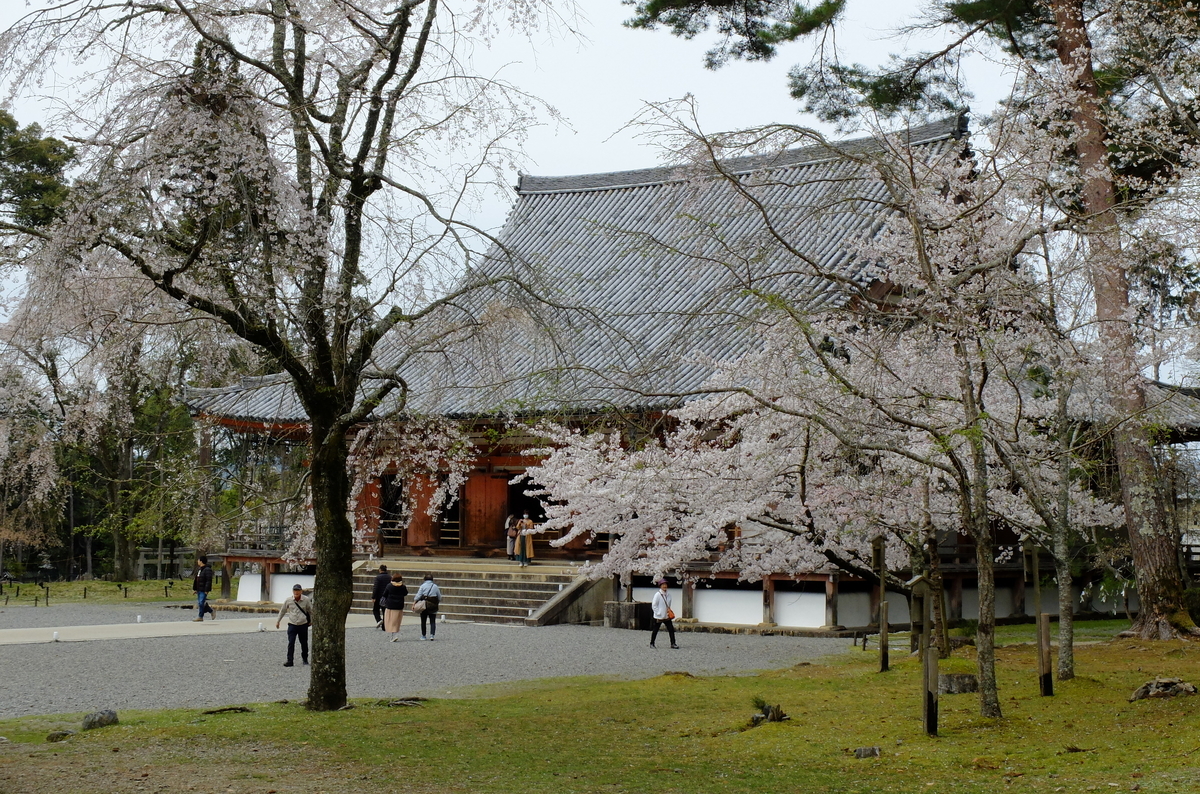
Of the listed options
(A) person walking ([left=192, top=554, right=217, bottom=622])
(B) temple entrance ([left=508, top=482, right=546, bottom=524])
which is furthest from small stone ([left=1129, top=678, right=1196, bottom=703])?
(A) person walking ([left=192, top=554, right=217, bottom=622])

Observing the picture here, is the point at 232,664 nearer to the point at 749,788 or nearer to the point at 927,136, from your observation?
the point at 749,788

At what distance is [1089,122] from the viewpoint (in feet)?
49.5

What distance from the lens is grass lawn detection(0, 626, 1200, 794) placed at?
23.3ft

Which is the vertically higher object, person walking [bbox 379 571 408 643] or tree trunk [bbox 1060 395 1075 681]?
tree trunk [bbox 1060 395 1075 681]

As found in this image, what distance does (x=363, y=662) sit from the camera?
15.4m

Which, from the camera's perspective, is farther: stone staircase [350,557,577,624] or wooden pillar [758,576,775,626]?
stone staircase [350,557,577,624]

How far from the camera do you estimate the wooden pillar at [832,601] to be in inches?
763

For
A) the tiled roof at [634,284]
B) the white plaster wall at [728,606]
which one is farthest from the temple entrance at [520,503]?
the white plaster wall at [728,606]

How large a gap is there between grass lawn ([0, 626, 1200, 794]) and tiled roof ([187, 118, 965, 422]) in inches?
114

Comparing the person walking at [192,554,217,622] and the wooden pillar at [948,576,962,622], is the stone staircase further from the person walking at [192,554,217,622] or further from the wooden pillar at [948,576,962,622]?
the wooden pillar at [948,576,962,622]

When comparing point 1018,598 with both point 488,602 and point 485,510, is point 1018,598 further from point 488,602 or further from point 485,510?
point 485,510

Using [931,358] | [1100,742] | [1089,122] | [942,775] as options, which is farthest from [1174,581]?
[942,775]

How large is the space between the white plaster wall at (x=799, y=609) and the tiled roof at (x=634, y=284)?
445 centimetres

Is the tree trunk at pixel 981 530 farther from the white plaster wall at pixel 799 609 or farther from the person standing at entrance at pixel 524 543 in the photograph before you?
the person standing at entrance at pixel 524 543
